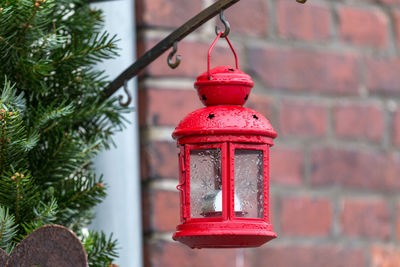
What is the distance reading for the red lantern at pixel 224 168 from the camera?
0.85m

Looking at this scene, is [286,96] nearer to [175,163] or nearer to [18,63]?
[175,163]

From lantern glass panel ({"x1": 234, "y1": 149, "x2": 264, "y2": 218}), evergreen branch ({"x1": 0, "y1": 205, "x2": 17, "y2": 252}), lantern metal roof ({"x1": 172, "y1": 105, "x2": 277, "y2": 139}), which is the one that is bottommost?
evergreen branch ({"x1": 0, "y1": 205, "x2": 17, "y2": 252})

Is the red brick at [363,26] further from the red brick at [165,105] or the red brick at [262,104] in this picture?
the red brick at [165,105]

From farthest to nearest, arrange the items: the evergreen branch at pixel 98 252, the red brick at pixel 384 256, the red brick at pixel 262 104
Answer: the red brick at pixel 384 256 → the red brick at pixel 262 104 → the evergreen branch at pixel 98 252

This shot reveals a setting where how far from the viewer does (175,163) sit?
1.28m

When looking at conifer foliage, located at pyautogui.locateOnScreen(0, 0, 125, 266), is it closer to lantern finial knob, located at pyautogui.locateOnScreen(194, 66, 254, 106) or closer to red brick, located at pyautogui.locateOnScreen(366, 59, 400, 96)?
lantern finial knob, located at pyautogui.locateOnScreen(194, 66, 254, 106)

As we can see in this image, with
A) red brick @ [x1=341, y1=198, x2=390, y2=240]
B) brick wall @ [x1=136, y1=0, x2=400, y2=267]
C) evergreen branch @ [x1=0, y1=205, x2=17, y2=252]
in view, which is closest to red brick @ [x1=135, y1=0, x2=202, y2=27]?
brick wall @ [x1=136, y1=0, x2=400, y2=267]

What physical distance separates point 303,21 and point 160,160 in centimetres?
39

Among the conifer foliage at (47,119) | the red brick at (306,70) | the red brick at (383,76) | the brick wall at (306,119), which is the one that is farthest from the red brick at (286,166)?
the conifer foliage at (47,119)

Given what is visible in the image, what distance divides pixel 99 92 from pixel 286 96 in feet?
1.77

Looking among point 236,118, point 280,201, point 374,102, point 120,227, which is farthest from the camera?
point 374,102

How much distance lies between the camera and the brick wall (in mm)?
1277

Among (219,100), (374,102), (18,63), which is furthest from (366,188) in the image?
(18,63)

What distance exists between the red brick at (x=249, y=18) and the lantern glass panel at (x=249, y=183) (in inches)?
20.4
